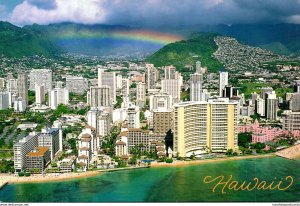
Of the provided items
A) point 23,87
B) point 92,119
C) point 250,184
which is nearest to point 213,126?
point 250,184

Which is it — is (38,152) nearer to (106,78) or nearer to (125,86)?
(106,78)

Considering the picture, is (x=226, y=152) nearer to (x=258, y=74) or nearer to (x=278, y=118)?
(x=278, y=118)

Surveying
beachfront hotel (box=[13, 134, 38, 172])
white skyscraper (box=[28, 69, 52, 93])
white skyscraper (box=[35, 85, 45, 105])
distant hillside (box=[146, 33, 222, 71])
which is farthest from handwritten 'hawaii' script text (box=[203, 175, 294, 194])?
white skyscraper (box=[28, 69, 52, 93])

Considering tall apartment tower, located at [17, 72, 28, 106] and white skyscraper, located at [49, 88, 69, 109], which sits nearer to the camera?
white skyscraper, located at [49, 88, 69, 109]

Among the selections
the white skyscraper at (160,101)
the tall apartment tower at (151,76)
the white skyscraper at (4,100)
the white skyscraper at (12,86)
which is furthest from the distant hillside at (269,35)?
the white skyscraper at (12,86)

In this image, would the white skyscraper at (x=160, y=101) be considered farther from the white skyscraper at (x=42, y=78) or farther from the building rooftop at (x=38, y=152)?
the white skyscraper at (x=42, y=78)

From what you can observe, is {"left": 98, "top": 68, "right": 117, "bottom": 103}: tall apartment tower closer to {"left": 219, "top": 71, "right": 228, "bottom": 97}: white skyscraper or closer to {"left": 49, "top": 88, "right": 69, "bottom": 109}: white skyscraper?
{"left": 49, "top": 88, "right": 69, "bottom": 109}: white skyscraper

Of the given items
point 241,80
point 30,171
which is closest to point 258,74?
point 241,80
